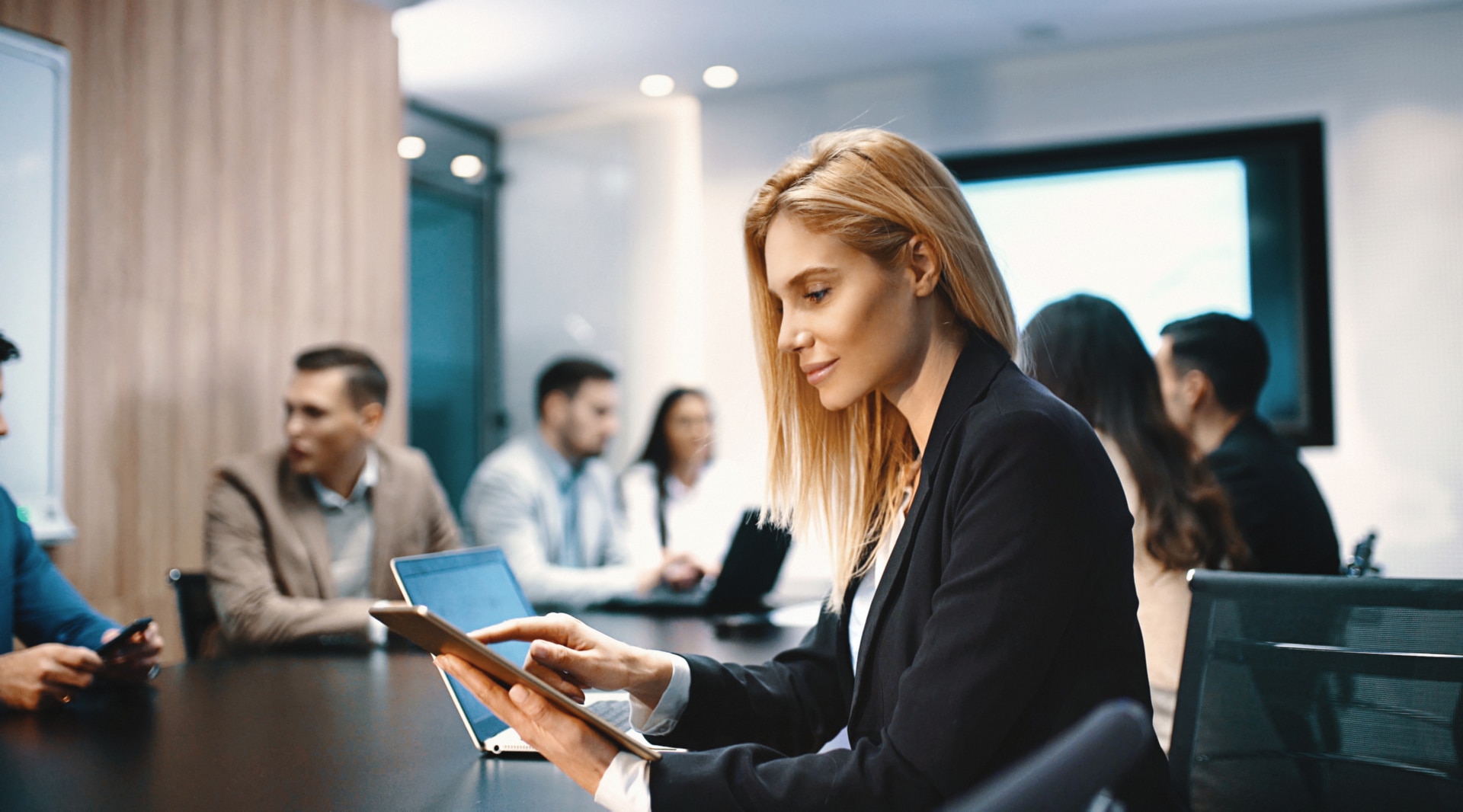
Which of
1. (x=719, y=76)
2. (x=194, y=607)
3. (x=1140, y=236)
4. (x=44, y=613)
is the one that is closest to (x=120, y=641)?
(x=44, y=613)

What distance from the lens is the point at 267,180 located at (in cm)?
374

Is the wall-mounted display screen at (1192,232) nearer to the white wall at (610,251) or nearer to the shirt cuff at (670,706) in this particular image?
the white wall at (610,251)

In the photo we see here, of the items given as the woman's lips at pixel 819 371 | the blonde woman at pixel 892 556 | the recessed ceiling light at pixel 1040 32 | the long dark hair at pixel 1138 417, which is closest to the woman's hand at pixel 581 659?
the blonde woman at pixel 892 556

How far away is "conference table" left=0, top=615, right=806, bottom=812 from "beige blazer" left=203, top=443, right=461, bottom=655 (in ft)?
1.63

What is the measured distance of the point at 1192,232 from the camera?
194 inches

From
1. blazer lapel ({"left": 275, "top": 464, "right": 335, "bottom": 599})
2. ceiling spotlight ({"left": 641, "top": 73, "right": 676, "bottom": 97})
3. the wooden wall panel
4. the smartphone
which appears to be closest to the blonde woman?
the smartphone

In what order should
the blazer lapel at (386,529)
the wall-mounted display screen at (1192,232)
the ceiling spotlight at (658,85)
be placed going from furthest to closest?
1. the ceiling spotlight at (658,85)
2. the wall-mounted display screen at (1192,232)
3. the blazer lapel at (386,529)

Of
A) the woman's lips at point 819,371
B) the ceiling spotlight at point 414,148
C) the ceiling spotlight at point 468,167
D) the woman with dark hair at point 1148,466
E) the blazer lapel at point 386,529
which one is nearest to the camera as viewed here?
the woman's lips at point 819,371

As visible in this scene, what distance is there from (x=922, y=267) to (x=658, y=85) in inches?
187

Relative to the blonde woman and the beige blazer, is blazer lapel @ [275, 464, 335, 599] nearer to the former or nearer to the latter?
the beige blazer

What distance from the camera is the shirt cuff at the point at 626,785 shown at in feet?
3.04

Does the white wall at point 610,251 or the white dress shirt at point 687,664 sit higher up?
the white wall at point 610,251

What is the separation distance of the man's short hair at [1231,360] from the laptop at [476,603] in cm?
202

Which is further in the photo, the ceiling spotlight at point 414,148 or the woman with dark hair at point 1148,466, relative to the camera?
the ceiling spotlight at point 414,148
